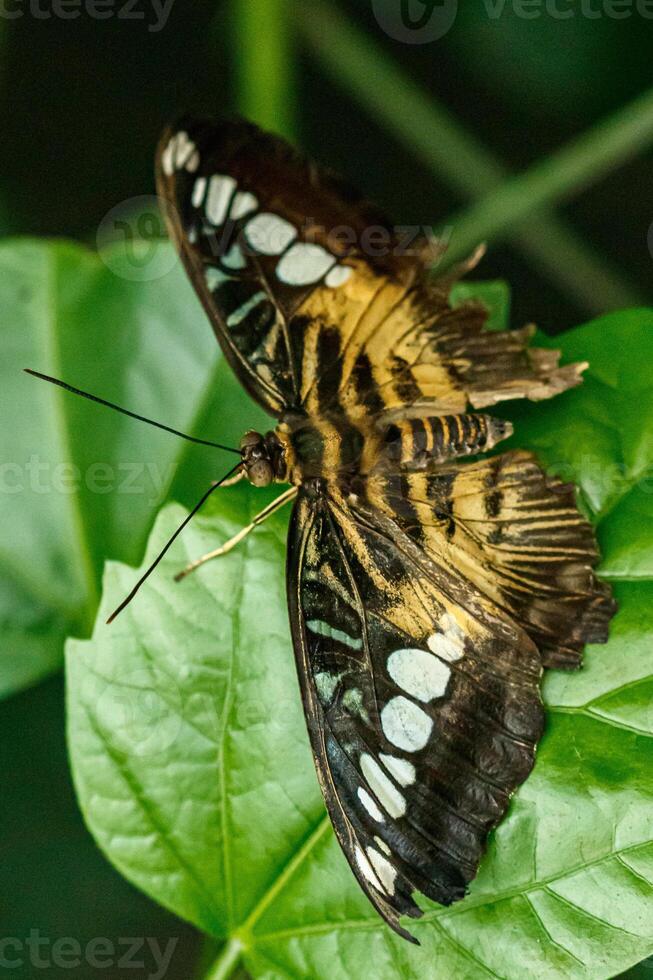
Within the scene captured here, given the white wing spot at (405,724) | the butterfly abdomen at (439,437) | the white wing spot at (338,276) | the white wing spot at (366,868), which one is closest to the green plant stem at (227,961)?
the white wing spot at (366,868)

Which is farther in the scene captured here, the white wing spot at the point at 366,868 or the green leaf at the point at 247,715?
the green leaf at the point at 247,715

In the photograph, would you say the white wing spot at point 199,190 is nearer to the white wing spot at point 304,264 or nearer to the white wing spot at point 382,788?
the white wing spot at point 304,264

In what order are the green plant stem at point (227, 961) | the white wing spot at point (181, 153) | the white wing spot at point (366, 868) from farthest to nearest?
the white wing spot at point (181, 153) → the green plant stem at point (227, 961) → the white wing spot at point (366, 868)

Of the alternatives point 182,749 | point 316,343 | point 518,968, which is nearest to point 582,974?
point 518,968

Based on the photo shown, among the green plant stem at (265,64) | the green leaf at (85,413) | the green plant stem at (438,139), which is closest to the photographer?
the green leaf at (85,413)

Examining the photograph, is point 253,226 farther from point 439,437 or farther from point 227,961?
point 227,961

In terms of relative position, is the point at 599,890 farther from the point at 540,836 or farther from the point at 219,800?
the point at 219,800

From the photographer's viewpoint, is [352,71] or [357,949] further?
[352,71]

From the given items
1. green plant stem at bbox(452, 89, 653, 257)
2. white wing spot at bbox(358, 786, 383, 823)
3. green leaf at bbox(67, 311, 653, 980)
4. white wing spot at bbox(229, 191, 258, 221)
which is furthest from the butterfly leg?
green plant stem at bbox(452, 89, 653, 257)
